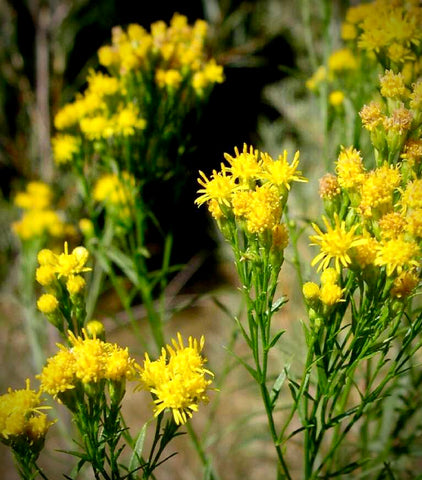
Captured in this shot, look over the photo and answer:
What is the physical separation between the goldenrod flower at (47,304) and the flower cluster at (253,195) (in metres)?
0.29

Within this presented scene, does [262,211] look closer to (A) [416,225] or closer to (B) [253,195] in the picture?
(B) [253,195]

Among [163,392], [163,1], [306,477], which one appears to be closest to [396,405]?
[306,477]

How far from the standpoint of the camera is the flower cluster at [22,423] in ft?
2.46

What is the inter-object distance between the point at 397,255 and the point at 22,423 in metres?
0.52

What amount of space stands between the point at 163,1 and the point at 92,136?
2.54 metres

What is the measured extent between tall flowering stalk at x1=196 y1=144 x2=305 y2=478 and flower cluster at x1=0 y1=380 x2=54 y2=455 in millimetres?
285

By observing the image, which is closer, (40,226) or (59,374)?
(59,374)

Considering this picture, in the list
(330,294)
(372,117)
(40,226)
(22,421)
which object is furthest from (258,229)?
(40,226)

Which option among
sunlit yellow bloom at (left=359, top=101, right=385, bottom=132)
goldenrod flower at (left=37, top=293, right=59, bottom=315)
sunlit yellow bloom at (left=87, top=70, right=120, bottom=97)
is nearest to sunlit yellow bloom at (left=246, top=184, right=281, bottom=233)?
sunlit yellow bloom at (left=359, top=101, right=385, bottom=132)

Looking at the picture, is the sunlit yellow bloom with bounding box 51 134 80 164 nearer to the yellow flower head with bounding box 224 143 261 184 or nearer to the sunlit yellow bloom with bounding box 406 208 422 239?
the yellow flower head with bounding box 224 143 261 184

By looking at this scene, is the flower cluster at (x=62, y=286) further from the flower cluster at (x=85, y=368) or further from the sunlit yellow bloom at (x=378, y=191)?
the sunlit yellow bloom at (x=378, y=191)

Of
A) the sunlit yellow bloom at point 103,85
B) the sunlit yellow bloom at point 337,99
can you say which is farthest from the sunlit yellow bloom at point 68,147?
the sunlit yellow bloom at point 337,99

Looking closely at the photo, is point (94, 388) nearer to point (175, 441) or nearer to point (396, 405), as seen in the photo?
point (396, 405)

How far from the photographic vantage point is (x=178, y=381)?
0.73m
